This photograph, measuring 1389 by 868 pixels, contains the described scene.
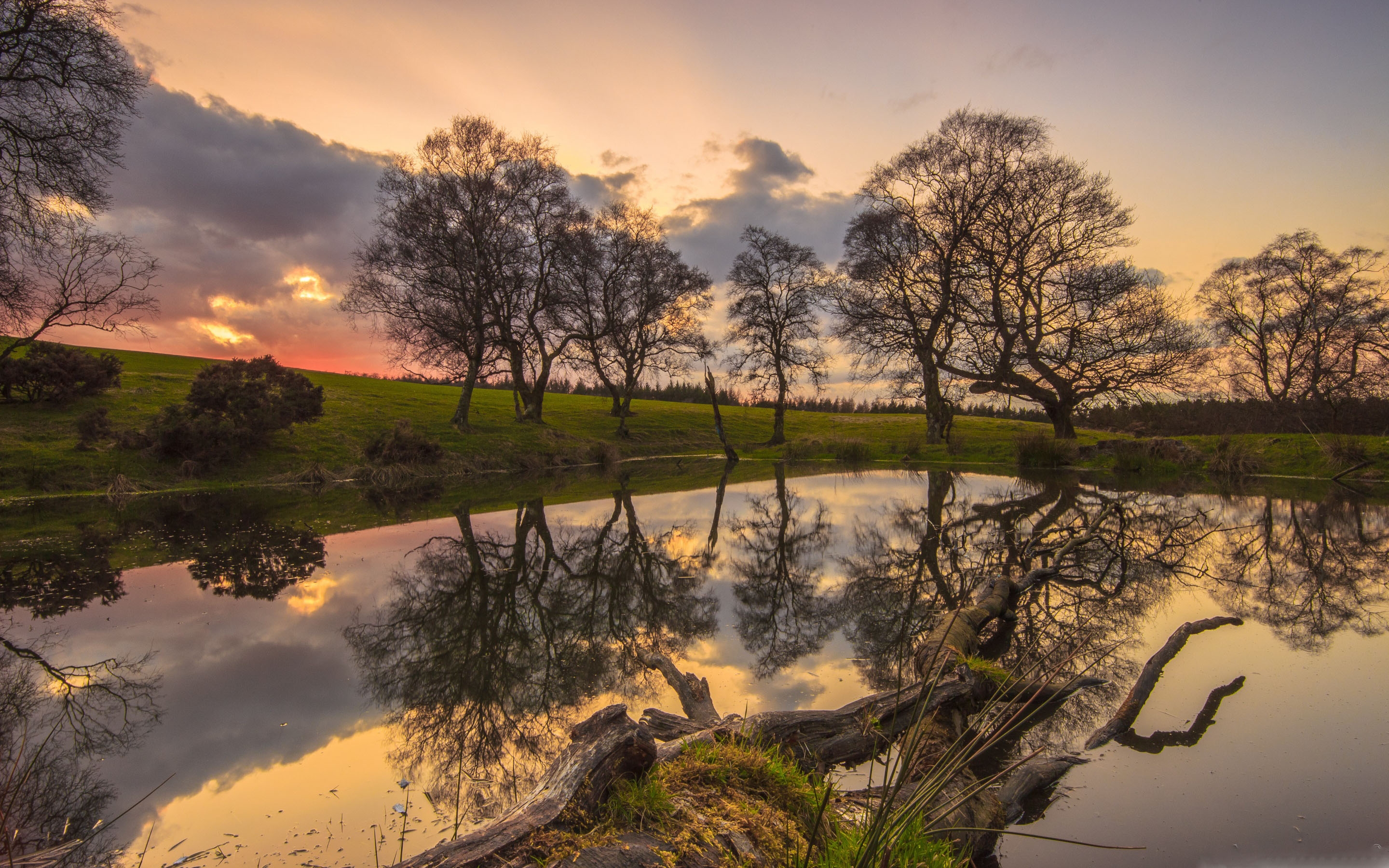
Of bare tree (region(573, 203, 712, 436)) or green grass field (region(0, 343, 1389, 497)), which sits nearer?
green grass field (region(0, 343, 1389, 497))

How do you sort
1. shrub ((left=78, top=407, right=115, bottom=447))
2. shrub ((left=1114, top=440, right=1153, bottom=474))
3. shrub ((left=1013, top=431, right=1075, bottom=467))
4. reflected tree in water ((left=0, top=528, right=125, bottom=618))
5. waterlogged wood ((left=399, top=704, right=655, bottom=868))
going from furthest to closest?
shrub ((left=1013, top=431, right=1075, bottom=467)) → shrub ((left=1114, top=440, right=1153, bottom=474)) → shrub ((left=78, top=407, right=115, bottom=447)) → reflected tree in water ((left=0, top=528, right=125, bottom=618)) → waterlogged wood ((left=399, top=704, right=655, bottom=868))

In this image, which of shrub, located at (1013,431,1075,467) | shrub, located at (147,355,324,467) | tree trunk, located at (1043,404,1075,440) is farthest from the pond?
tree trunk, located at (1043,404,1075,440)

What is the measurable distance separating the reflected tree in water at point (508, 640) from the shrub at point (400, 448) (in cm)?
1369

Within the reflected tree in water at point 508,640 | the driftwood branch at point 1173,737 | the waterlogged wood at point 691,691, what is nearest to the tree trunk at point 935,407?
the reflected tree in water at point 508,640

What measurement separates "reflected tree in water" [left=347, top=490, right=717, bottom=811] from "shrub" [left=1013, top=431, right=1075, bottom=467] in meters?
18.2

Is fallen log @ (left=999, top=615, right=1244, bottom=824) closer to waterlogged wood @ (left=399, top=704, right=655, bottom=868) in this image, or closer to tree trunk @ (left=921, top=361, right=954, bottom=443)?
waterlogged wood @ (left=399, top=704, right=655, bottom=868)

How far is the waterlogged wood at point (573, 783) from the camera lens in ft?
6.56

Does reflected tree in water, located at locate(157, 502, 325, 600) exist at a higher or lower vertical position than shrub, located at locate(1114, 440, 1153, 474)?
lower

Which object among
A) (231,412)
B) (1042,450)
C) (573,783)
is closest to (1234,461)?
(1042,450)

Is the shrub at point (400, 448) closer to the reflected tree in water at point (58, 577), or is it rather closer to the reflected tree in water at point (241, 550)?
the reflected tree in water at point (241, 550)

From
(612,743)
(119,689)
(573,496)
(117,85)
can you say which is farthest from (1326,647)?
(117,85)

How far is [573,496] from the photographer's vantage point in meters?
16.6

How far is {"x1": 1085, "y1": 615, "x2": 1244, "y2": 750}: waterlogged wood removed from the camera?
3.59m

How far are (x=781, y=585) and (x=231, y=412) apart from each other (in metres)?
19.9
